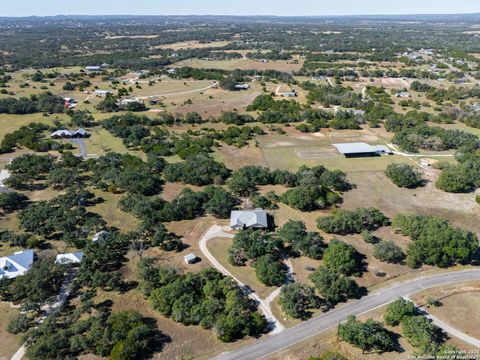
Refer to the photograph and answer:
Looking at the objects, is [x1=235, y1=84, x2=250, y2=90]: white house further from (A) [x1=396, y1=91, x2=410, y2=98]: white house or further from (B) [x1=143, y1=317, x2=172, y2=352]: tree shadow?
(B) [x1=143, y1=317, x2=172, y2=352]: tree shadow

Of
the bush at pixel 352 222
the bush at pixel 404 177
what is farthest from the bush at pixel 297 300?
the bush at pixel 404 177

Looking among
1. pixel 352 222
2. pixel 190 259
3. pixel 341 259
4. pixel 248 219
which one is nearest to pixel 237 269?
pixel 190 259

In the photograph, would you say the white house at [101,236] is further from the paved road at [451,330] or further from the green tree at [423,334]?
the paved road at [451,330]

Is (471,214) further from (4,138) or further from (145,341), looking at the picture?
(4,138)

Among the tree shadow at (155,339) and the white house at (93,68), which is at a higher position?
the white house at (93,68)

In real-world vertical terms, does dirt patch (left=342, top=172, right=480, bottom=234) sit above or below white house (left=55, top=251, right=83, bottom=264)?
below

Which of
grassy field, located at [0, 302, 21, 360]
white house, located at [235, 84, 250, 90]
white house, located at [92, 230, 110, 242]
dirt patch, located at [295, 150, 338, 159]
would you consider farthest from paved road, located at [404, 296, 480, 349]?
white house, located at [235, 84, 250, 90]
